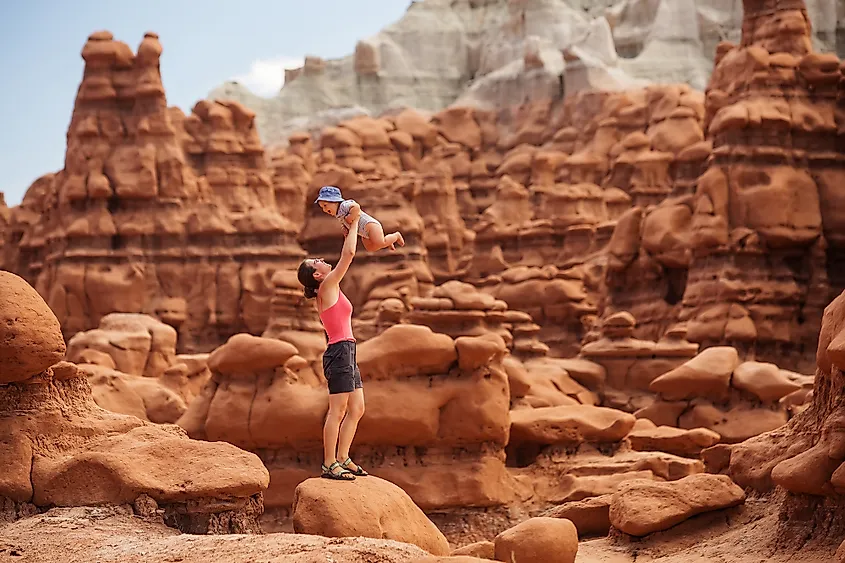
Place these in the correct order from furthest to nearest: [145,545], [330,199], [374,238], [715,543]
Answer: [715,543], [330,199], [374,238], [145,545]

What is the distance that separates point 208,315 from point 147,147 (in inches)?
193

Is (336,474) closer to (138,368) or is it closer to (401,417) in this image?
(401,417)

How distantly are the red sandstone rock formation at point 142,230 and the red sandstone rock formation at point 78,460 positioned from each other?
83.3 feet

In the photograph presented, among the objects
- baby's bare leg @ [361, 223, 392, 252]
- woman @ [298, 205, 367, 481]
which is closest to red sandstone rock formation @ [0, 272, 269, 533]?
woman @ [298, 205, 367, 481]

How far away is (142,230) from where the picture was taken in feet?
112

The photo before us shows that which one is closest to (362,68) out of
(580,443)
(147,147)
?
(147,147)

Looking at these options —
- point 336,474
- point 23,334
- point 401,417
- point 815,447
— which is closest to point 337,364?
point 336,474

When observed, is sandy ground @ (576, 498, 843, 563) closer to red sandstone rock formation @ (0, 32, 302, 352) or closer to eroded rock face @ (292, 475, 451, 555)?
eroded rock face @ (292, 475, 451, 555)

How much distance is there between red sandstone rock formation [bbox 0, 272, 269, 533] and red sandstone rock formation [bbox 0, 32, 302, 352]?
25384mm

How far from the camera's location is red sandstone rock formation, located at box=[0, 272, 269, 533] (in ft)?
25.3

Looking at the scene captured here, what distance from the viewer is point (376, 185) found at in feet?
113

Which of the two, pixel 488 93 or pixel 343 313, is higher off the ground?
pixel 488 93

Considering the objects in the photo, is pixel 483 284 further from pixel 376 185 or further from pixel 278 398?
pixel 278 398

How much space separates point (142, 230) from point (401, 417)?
75.6 ft
